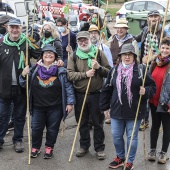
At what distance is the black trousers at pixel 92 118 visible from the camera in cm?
524

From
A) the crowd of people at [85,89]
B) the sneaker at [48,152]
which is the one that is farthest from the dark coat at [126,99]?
the sneaker at [48,152]

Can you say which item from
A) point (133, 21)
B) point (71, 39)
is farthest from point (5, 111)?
point (133, 21)

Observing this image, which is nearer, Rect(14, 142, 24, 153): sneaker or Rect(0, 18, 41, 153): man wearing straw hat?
Rect(0, 18, 41, 153): man wearing straw hat

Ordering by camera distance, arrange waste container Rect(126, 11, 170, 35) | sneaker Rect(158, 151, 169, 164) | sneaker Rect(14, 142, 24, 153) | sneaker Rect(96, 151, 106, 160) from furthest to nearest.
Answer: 1. waste container Rect(126, 11, 170, 35)
2. sneaker Rect(14, 142, 24, 153)
3. sneaker Rect(96, 151, 106, 160)
4. sneaker Rect(158, 151, 169, 164)

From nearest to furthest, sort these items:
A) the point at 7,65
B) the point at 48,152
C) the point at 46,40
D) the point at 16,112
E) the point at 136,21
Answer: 1. the point at 7,65
2. the point at 48,152
3. the point at 16,112
4. the point at 46,40
5. the point at 136,21

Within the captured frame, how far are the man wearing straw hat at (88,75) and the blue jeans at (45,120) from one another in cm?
31

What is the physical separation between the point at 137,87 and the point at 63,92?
1.06m

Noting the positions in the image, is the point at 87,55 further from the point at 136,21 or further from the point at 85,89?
the point at 136,21

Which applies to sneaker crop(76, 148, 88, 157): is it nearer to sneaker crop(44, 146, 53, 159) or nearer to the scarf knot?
sneaker crop(44, 146, 53, 159)

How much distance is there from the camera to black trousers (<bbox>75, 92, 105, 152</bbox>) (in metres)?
5.24

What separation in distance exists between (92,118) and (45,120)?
672mm

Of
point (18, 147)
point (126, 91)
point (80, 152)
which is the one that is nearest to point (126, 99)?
point (126, 91)

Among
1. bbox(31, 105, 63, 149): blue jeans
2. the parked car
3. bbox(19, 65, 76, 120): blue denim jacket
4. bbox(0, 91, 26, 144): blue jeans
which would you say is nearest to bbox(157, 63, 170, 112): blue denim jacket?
bbox(19, 65, 76, 120): blue denim jacket

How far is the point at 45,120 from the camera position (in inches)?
210
